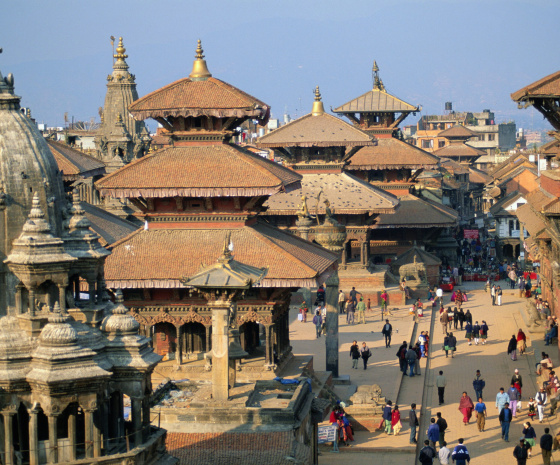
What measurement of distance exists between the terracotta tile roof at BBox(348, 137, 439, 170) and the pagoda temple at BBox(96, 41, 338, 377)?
31137 mm

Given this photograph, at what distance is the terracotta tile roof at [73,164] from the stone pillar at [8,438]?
2525cm

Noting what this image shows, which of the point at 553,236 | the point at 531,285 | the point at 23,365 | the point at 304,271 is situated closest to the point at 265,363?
the point at 304,271

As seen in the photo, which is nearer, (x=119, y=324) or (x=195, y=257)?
(x=119, y=324)

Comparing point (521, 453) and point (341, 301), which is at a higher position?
point (341, 301)

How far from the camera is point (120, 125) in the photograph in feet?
205

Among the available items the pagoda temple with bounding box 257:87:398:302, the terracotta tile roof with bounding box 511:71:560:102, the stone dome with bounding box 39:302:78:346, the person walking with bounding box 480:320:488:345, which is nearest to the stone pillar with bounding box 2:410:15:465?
the stone dome with bounding box 39:302:78:346

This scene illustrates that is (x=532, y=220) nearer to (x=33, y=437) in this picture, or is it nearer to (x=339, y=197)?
(x=339, y=197)

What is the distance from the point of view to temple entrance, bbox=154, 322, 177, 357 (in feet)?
114

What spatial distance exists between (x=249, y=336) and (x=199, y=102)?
6894 mm

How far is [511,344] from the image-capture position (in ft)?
136

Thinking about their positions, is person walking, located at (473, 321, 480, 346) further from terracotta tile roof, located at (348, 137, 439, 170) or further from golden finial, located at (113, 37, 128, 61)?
golden finial, located at (113, 37, 128, 61)

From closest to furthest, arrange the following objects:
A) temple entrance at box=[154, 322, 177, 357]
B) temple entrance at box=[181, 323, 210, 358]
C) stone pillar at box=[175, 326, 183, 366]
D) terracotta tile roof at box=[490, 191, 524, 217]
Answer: stone pillar at box=[175, 326, 183, 366], temple entrance at box=[181, 323, 210, 358], temple entrance at box=[154, 322, 177, 357], terracotta tile roof at box=[490, 191, 524, 217]

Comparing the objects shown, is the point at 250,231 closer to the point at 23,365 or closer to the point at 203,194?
the point at 203,194

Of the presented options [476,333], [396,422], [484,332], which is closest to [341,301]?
[476,333]
